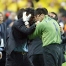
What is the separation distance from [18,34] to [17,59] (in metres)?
0.61

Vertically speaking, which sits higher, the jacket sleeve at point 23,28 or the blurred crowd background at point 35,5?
the blurred crowd background at point 35,5

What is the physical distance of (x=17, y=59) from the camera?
31.1 ft

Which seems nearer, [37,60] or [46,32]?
[46,32]

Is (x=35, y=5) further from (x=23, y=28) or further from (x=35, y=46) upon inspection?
(x=23, y=28)

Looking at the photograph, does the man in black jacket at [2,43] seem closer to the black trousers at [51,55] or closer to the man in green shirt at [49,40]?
the man in green shirt at [49,40]

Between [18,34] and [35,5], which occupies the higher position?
[35,5]

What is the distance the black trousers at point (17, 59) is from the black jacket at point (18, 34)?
0.41 ft

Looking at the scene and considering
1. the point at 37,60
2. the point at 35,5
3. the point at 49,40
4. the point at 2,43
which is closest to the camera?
the point at 49,40

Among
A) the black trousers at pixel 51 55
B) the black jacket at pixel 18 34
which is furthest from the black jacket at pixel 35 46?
the black trousers at pixel 51 55

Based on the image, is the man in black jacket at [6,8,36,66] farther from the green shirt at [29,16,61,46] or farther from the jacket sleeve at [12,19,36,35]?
the green shirt at [29,16,61,46]

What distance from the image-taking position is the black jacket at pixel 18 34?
910cm

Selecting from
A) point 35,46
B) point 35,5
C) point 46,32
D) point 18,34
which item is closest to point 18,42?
point 18,34

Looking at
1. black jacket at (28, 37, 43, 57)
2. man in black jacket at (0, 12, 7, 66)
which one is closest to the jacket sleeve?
black jacket at (28, 37, 43, 57)

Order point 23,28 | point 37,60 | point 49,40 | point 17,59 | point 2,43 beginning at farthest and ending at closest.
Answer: point 2,43
point 37,60
point 17,59
point 49,40
point 23,28
